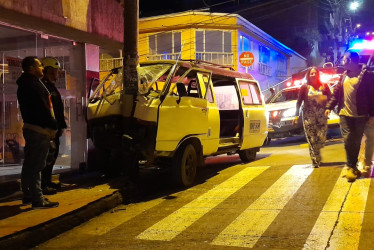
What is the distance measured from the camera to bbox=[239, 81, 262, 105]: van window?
29.6 feet

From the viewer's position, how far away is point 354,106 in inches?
248

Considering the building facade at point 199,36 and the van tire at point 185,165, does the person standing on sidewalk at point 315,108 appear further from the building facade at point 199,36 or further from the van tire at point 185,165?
the building facade at point 199,36

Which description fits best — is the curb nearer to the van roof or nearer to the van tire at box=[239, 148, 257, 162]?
the van roof

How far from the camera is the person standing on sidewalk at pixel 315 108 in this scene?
7621 mm

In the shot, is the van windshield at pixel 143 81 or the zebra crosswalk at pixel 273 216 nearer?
the zebra crosswalk at pixel 273 216

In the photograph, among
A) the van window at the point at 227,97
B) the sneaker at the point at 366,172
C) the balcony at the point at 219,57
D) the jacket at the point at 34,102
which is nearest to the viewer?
the jacket at the point at 34,102

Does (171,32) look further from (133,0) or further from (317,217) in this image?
(317,217)

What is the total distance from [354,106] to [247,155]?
356cm

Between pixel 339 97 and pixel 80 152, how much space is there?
18.1ft

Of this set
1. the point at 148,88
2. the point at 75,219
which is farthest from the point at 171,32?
the point at 75,219

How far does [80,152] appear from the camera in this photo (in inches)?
333

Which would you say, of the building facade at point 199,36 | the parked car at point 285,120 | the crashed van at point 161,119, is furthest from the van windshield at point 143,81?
the building facade at point 199,36

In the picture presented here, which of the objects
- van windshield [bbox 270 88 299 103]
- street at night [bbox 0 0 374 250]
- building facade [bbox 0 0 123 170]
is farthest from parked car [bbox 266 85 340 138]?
building facade [bbox 0 0 123 170]

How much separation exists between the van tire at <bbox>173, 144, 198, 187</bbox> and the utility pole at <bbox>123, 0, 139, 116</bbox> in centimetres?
118
